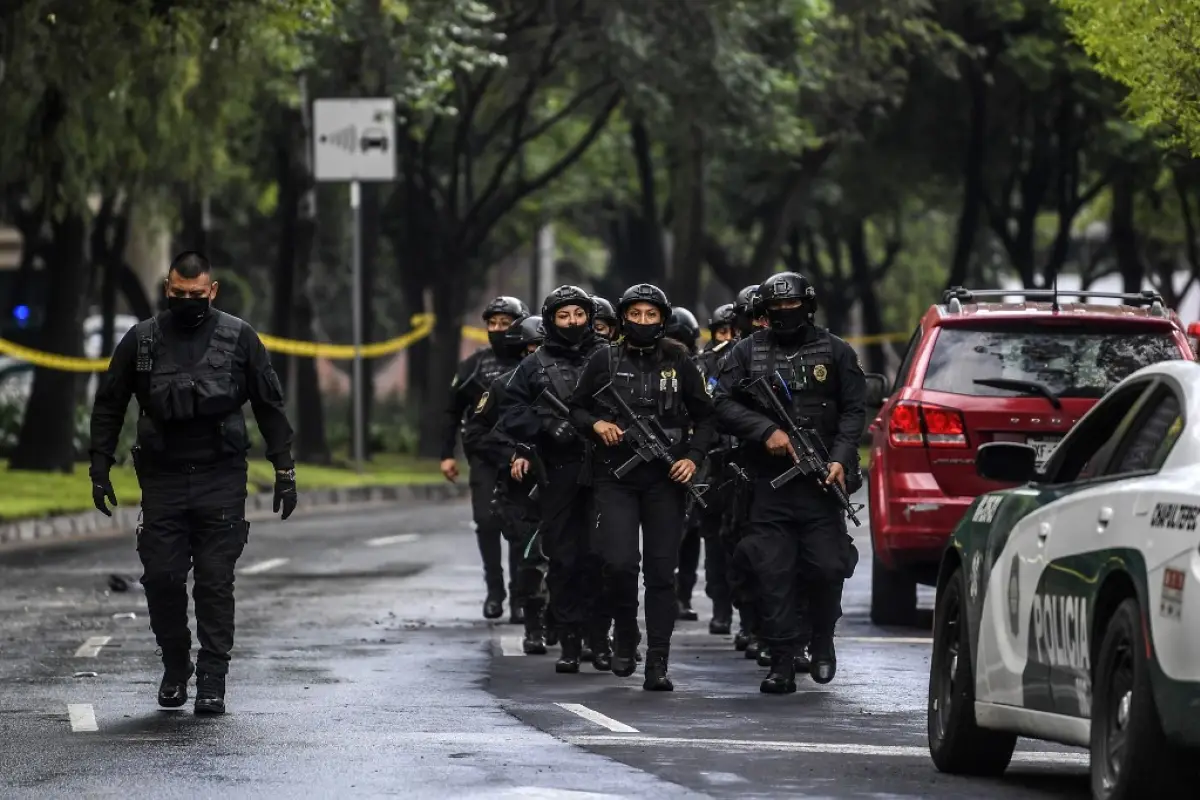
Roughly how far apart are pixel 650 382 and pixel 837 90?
966 inches

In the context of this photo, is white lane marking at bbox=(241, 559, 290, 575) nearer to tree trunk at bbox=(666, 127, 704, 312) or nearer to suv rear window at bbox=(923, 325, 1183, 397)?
suv rear window at bbox=(923, 325, 1183, 397)

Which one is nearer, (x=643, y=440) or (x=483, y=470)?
(x=643, y=440)

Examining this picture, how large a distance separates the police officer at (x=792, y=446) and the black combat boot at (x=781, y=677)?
5.4 inches

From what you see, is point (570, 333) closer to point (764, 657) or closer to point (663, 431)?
point (663, 431)

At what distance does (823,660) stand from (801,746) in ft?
8.89

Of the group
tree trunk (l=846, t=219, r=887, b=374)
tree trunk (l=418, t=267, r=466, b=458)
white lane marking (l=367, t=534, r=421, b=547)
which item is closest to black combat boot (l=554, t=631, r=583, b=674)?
white lane marking (l=367, t=534, r=421, b=547)

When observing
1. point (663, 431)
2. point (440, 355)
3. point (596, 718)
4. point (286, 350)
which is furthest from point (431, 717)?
point (440, 355)

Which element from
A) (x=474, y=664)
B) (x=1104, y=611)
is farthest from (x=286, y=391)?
(x=1104, y=611)

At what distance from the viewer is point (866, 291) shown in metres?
56.0

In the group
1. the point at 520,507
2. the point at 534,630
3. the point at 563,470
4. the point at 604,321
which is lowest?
the point at 534,630

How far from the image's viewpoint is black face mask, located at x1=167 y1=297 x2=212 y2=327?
1208 centimetres

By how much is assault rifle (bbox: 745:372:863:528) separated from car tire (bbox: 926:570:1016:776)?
2.97m

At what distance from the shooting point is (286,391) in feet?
138

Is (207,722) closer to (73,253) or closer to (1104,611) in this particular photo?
(1104,611)
